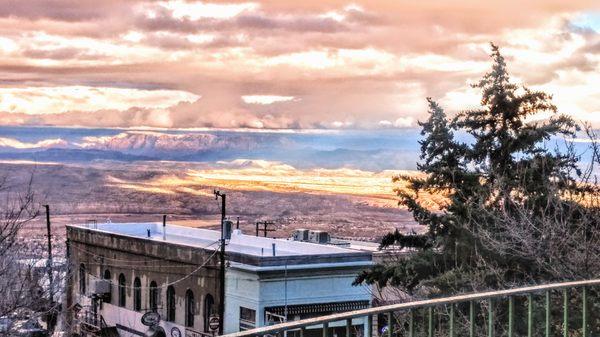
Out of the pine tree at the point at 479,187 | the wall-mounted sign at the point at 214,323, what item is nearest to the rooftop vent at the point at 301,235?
the wall-mounted sign at the point at 214,323

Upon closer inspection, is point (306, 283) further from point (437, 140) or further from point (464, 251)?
point (464, 251)

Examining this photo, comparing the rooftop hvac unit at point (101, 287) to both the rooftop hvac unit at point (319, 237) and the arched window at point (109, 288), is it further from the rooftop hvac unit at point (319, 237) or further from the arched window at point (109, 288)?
the rooftop hvac unit at point (319, 237)

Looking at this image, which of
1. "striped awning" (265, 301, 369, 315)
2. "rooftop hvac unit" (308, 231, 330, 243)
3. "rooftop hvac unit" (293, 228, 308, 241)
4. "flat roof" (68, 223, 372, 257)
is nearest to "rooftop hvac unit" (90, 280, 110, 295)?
"flat roof" (68, 223, 372, 257)

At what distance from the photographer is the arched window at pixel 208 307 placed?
33969 millimetres

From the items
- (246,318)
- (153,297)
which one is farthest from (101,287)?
(246,318)

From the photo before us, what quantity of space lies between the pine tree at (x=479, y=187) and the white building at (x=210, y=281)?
428 cm

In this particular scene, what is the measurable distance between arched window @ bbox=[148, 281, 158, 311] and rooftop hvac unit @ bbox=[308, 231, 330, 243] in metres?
9.52

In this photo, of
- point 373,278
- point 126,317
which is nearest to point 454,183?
point 373,278

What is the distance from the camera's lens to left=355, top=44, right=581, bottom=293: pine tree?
2103cm

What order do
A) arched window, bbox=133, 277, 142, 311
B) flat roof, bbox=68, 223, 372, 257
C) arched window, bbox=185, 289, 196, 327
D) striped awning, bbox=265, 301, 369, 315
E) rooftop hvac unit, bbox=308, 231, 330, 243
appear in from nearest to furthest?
striped awning, bbox=265, 301, 369, 315 → arched window, bbox=185, 289, 196, 327 → flat roof, bbox=68, 223, 372, 257 → arched window, bbox=133, 277, 142, 311 → rooftop hvac unit, bbox=308, 231, 330, 243

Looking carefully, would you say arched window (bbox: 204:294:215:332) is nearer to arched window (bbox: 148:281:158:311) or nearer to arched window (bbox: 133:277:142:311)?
arched window (bbox: 148:281:158:311)

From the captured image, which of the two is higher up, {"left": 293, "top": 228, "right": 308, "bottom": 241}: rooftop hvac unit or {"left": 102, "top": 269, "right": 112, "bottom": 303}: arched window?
{"left": 293, "top": 228, "right": 308, "bottom": 241}: rooftop hvac unit

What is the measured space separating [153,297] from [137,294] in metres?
1.65

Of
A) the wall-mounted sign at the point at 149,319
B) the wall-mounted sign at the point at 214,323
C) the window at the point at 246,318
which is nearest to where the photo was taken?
the window at the point at 246,318
